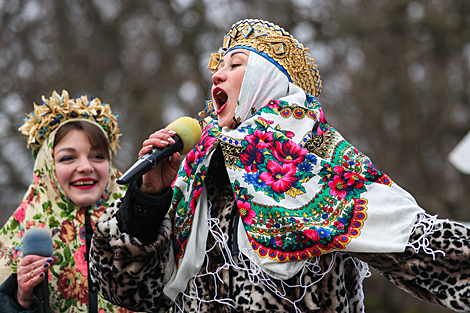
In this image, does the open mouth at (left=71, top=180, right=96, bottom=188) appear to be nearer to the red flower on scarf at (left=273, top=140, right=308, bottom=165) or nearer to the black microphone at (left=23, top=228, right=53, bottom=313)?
the black microphone at (left=23, top=228, right=53, bottom=313)

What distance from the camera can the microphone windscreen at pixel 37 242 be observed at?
3008 millimetres

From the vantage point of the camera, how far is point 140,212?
221 cm

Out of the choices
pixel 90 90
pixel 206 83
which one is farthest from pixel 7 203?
pixel 206 83

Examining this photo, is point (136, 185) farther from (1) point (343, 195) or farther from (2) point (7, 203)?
(2) point (7, 203)

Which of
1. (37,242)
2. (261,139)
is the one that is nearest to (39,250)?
(37,242)

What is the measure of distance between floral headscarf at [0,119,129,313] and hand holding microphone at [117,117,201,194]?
127cm

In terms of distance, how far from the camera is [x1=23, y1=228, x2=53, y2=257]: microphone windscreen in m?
3.01

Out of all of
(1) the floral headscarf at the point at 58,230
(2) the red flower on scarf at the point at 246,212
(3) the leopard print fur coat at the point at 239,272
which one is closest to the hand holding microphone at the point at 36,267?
(1) the floral headscarf at the point at 58,230

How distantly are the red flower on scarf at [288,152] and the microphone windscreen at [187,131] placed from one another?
0.32 metres

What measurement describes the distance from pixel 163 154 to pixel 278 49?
2.62ft

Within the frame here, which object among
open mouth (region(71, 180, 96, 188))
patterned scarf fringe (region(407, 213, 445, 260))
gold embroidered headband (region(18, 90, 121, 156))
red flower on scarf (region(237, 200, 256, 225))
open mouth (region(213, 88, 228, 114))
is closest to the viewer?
patterned scarf fringe (region(407, 213, 445, 260))

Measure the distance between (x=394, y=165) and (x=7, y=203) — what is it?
22.5ft

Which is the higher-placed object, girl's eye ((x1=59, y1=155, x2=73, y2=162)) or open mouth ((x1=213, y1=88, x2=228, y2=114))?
open mouth ((x1=213, y1=88, x2=228, y2=114))

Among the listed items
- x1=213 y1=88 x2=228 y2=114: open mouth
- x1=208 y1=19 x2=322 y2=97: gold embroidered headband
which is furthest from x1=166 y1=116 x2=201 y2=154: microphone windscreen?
x1=208 y1=19 x2=322 y2=97: gold embroidered headband
